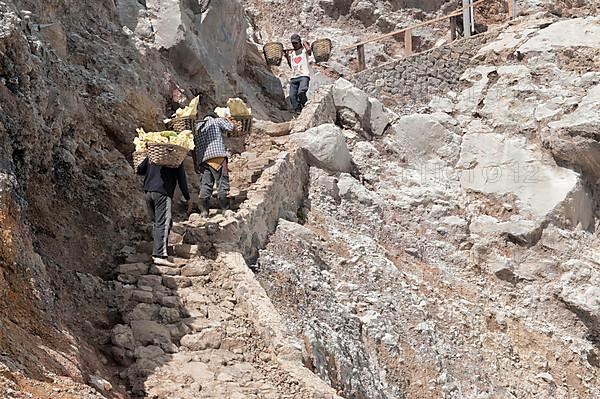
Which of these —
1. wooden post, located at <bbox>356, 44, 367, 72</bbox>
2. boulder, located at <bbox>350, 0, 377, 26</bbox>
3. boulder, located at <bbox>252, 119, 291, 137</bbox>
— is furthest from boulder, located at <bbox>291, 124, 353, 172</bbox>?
boulder, located at <bbox>350, 0, 377, 26</bbox>

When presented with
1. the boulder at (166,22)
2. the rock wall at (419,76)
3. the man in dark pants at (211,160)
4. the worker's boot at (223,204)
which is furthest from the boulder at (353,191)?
the rock wall at (419,76)

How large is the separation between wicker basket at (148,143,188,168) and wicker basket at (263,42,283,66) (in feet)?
27.0

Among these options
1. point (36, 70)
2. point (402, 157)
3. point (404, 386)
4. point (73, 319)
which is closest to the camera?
point (73, 319)

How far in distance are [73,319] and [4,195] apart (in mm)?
1369

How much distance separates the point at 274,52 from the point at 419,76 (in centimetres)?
279

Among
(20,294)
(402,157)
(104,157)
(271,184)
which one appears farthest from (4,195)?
(402,157)

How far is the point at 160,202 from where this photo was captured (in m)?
7.91

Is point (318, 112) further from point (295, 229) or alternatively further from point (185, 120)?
point (185, 120)

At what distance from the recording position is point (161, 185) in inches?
313

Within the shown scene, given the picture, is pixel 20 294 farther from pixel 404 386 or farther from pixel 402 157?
pixel 402 157

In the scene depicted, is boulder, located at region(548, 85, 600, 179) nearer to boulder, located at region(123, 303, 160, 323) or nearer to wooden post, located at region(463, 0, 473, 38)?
wooden post, located at region(463, 0, 473, 38)

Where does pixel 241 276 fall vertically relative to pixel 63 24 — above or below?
below

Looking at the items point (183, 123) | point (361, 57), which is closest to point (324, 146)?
point (183, 123)

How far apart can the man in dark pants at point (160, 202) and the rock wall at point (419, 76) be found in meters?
8.01
